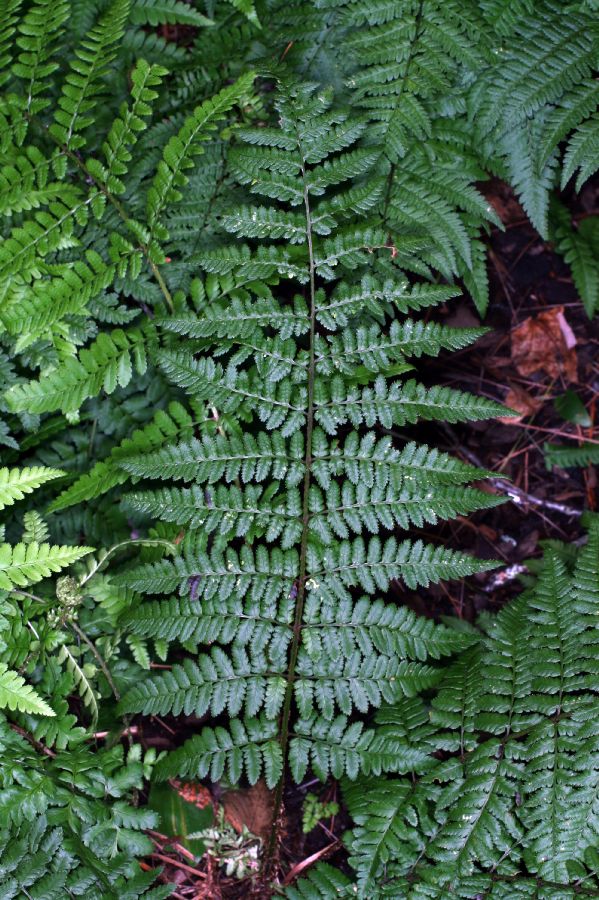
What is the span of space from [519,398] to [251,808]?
2613 mm

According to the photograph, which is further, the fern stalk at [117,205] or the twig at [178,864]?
the fern stalk at [117,205]

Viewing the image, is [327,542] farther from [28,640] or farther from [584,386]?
[584,386]

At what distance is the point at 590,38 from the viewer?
3357mm

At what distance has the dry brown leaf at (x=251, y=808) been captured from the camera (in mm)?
3375

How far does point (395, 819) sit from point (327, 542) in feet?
3.52

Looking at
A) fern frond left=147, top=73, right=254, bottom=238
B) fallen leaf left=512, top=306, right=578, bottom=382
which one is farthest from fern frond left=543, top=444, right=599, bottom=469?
fern frond left=147, top=73, right=254, bottom=238

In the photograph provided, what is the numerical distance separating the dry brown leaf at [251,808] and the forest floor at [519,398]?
1.14m

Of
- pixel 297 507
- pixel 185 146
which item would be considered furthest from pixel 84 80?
pixel 297 507

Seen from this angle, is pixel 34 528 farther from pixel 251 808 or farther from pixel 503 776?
pixel 503 776

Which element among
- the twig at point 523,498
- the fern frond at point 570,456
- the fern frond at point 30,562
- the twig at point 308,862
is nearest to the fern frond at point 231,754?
the twig at point 308,862

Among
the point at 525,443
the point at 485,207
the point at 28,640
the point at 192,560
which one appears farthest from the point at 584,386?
the point at 28,640

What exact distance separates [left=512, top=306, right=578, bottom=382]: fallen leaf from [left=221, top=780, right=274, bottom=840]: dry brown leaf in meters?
2.69

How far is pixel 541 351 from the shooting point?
14.7 ft

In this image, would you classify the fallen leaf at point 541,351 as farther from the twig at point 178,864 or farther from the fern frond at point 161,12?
the twig at point 178,864
